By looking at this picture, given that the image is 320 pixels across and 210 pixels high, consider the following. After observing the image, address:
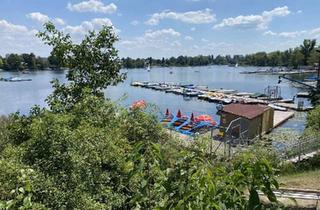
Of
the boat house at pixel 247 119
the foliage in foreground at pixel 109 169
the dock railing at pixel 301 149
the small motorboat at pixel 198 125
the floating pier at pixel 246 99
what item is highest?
the foliage in foreground at pixel 109 169

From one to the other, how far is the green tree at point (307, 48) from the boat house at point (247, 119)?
84.9 m

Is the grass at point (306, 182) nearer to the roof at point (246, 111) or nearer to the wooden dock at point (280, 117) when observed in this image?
the roof at point (246, 111)

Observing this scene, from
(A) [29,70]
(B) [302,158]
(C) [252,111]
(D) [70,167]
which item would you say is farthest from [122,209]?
(A) [29,70]

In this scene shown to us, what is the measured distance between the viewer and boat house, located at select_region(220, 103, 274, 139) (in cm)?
2203

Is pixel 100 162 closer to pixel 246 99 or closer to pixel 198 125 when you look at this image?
pixel 198 125

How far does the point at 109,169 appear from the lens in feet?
18.7

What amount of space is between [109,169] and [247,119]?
1770 cm

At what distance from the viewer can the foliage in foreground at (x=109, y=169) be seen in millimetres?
1330

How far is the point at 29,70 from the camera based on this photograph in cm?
10938

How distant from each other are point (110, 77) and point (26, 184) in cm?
695

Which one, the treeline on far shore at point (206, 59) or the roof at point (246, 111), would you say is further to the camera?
the treeline on far shore at point (206, 59)

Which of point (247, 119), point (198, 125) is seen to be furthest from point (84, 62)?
point (198, 125)

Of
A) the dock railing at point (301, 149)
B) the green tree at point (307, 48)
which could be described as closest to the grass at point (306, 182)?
the dock railing at point (301, 149)

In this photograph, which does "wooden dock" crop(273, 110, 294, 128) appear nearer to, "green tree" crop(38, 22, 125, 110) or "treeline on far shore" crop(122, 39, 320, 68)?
"green tree" crop(38, 22, 125, 110)
